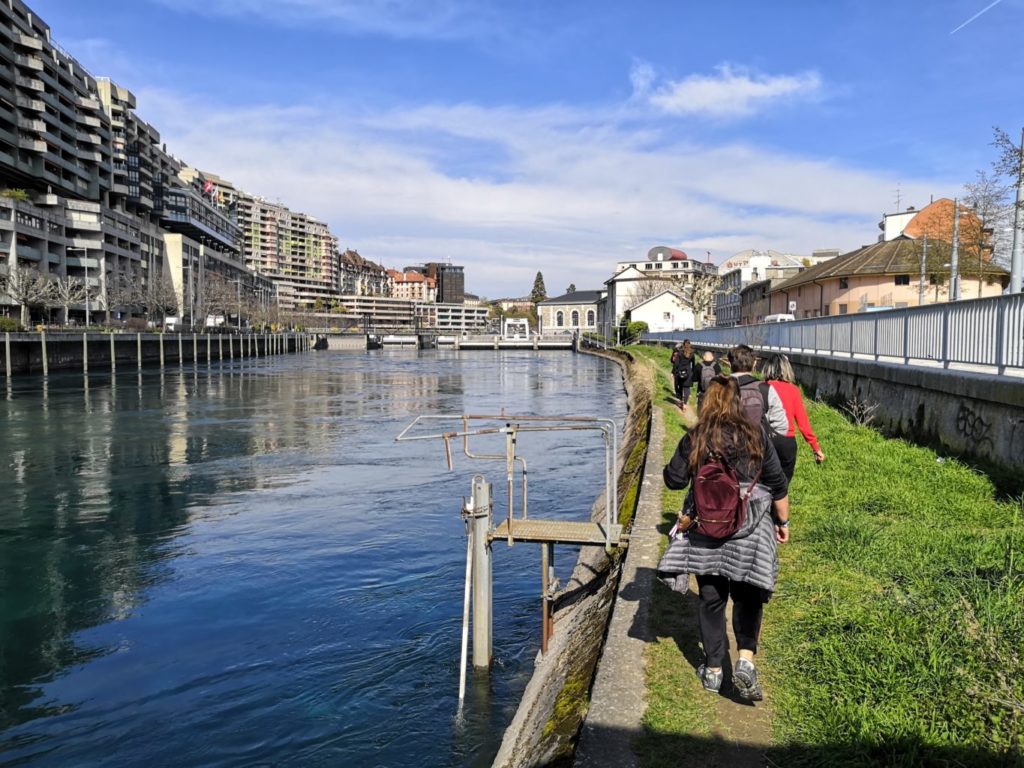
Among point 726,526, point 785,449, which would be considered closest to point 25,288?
point 785,449

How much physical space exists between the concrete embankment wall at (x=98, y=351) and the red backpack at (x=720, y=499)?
5519 cm

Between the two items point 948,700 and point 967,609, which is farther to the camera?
point 967,609

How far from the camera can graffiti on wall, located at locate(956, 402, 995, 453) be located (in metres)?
9.60

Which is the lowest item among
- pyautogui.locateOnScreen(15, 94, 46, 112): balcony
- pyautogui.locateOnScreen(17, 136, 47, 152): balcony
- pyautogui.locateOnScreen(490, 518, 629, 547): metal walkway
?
pyautogui.locateOnScreen(490, 518, 629, 547): metal walkway

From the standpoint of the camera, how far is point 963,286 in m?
57.7

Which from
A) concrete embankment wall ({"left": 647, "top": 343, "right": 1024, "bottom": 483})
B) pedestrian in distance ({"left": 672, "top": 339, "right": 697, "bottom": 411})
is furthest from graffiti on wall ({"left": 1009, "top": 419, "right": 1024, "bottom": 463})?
pedestrian in distance ({"left": 672, "top": 339, "right": 697, "bottom": 411})

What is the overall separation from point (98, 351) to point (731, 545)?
69.6 metres

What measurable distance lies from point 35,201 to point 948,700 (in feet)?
345

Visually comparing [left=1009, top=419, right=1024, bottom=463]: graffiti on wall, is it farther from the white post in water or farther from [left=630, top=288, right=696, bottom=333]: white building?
[left=630, top=288, right=696, bottom=333]: white building

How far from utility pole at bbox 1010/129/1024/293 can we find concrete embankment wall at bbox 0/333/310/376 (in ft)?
178

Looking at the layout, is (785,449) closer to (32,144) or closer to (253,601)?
(253,601)

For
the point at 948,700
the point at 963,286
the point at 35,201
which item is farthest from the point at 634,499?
the point at 35,201

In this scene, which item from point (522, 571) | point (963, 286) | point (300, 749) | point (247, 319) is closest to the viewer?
point (300, 749)

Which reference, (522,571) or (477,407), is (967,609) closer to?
(522,571)
